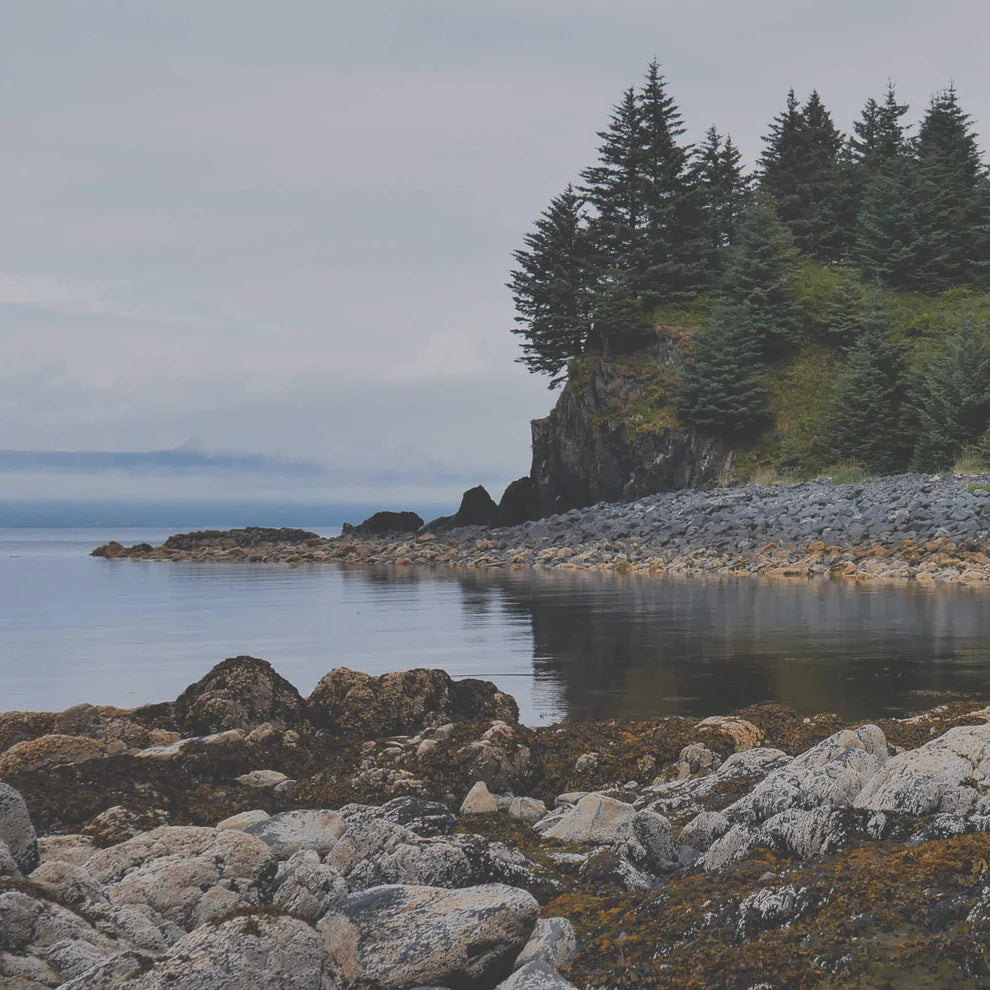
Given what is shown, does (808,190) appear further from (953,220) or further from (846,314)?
(846,314)

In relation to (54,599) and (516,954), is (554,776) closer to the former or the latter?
(516,954)

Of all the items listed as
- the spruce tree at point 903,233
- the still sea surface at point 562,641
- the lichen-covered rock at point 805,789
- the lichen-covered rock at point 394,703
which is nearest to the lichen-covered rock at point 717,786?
the lichen-covered rock at point 805,789

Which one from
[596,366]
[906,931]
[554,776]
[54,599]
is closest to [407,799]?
[554,776]

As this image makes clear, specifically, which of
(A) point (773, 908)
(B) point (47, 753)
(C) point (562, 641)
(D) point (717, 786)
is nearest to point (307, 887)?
(A) point (773, 908)

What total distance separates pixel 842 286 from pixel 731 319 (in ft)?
16.7

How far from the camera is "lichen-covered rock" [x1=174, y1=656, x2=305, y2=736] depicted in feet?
25.7

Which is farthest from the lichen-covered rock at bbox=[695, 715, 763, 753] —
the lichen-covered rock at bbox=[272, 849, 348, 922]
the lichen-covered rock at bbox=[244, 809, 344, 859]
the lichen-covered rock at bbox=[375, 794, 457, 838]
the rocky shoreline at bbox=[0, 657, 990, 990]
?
the lichen-covered rock at bbox=[272, 849, 348, 922]

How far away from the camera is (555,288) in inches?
1650

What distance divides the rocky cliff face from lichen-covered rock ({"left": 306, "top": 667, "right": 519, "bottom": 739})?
29298 mm

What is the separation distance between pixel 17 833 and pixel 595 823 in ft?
7.93

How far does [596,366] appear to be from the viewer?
40.4 metres

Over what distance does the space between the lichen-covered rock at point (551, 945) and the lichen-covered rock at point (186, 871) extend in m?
1.17

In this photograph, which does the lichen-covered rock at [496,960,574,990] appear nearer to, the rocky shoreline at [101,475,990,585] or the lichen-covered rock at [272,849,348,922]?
the lichen-covered rock at [272,849,348,922]

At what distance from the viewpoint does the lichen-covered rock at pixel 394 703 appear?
8.01 meters
